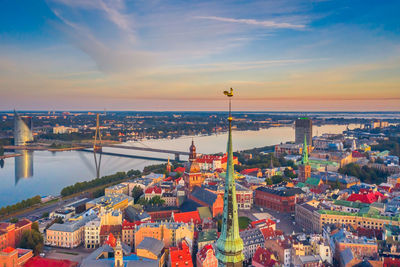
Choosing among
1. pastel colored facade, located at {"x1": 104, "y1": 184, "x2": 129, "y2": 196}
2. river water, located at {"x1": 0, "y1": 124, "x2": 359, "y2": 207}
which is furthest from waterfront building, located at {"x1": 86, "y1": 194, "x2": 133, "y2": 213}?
river water, located at {"x1": 0, "y1": 124, "x2": 359, "y2": 207}

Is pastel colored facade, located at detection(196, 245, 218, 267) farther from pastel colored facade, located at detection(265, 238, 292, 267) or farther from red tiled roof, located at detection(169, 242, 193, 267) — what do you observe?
pastel colored facade, located at detection(265, 238, 292, 267)

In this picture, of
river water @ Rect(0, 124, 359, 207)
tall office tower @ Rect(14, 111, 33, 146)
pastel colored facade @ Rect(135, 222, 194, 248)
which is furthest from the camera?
tall office tower @ Rect(14, 111, 33, 146)

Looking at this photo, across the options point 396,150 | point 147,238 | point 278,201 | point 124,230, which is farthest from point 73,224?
point 396,150

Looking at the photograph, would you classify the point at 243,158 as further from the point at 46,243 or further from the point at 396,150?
the point at 46,243

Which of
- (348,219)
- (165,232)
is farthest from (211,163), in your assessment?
(165,232)

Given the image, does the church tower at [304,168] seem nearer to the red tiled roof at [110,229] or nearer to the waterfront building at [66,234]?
the red tiled roof at [110,229]

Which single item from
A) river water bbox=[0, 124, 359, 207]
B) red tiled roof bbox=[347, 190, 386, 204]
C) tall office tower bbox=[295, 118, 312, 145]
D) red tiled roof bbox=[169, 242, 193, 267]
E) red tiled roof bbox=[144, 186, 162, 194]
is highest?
tall office tower bbox=[295, 118, 312, 145]

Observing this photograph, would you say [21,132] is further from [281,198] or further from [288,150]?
[281,198]
